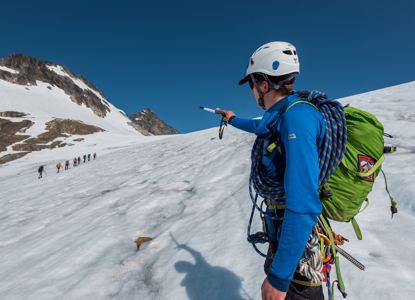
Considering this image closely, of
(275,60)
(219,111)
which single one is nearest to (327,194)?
(275,60)

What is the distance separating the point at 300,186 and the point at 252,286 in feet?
7.21

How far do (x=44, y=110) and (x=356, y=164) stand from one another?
3362 inches

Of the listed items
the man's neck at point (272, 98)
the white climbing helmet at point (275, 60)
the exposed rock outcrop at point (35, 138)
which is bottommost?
the man's neck at point (272, 98)

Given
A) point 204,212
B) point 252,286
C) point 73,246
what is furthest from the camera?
point 204,212

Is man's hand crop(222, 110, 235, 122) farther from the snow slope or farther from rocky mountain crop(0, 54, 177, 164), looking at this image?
rocky mountain crop(0, 54, 177, 164)

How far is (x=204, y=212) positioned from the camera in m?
5.38

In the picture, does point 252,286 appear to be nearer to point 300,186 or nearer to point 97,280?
point 300,186

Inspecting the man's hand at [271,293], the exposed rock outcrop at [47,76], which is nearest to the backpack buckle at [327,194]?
the man's hand at [271,293]

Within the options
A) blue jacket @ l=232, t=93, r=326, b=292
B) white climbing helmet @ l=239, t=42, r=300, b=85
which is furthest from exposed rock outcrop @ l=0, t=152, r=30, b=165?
blue jacket @ l=232, t=93, r=326, b=292

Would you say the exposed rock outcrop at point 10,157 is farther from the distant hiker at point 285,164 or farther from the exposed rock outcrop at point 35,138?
the distant hiker at point 285,164

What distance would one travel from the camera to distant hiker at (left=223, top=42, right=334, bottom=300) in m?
1.28

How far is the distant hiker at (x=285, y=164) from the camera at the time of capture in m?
1.28

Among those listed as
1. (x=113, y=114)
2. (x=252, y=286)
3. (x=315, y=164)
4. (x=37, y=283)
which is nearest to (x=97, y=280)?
(x=37, y=283)

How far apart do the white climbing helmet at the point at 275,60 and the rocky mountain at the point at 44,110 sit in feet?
176
